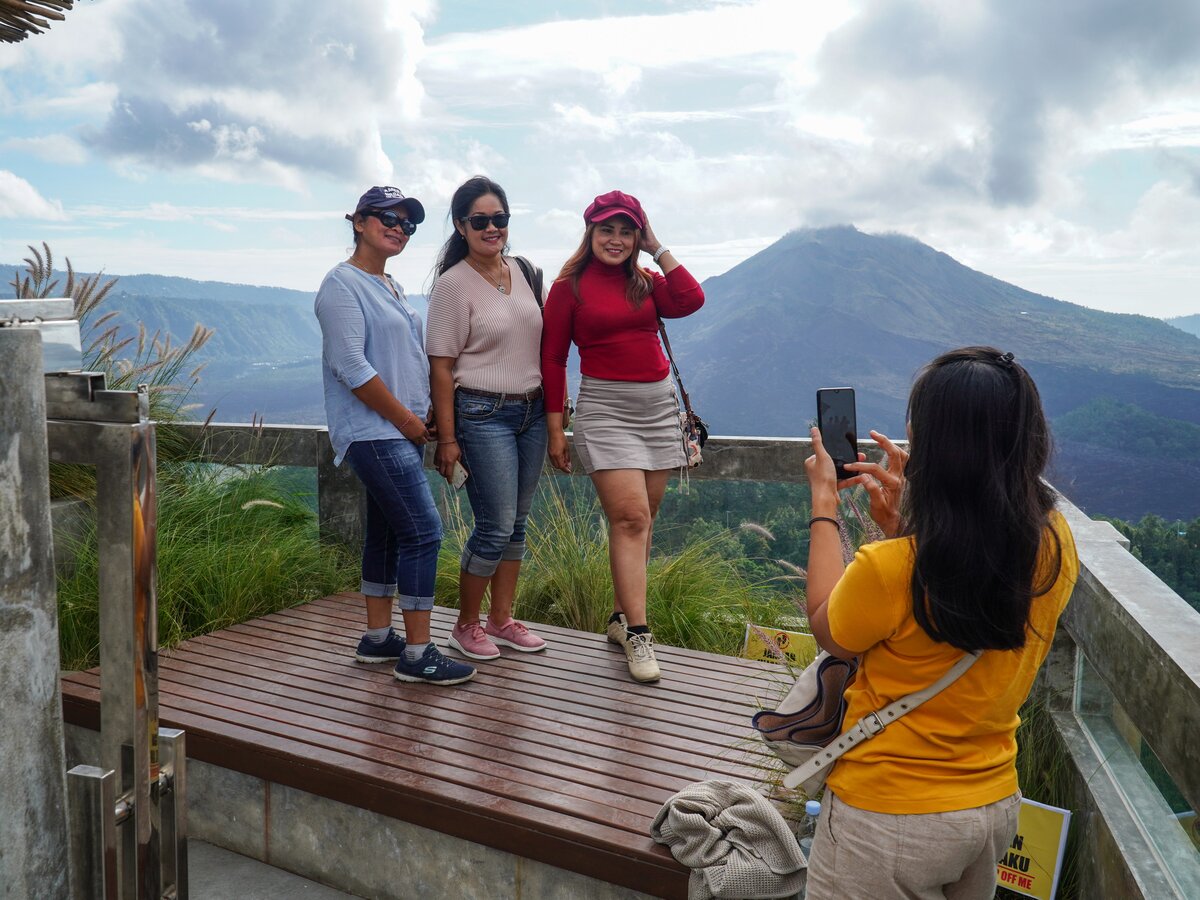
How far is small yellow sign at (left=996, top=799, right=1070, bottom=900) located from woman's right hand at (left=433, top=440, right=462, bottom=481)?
2243mm

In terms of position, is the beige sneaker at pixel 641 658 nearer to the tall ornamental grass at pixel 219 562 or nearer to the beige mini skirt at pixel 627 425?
the beige mini skirt at pixel 627 425

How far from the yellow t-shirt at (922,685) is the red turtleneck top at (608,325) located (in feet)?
7.63

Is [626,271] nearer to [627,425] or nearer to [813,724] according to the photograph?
[627,425]

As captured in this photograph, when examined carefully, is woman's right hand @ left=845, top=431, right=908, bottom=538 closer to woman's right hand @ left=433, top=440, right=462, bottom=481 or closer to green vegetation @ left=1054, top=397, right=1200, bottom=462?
woman's right hand @ left=433, top=440, right=462, bottom=481

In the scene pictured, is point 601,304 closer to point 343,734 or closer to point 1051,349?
point 343,734

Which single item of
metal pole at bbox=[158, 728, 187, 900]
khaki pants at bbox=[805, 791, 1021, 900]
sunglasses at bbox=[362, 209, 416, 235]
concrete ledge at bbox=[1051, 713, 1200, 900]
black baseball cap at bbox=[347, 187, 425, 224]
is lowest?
concrete ledge at bbox=[1051, 713, 1200, 900]

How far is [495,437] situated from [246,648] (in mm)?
→ 1509

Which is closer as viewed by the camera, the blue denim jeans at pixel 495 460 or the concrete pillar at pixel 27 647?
the concrete pillar at pixel 27 647

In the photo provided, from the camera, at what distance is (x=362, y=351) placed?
3.73 m

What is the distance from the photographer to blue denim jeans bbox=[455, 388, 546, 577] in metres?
3.96

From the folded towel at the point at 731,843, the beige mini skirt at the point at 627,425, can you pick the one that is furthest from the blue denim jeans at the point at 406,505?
the folded towel at the point at 731,843

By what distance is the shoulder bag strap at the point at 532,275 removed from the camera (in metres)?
4.15

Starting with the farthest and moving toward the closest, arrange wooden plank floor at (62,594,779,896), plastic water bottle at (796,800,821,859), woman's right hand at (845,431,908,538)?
wooden plank floor at (62,594,779,896), plastic water bottle at (796,800,821,859), woman's right hand at (845,431,908,538)

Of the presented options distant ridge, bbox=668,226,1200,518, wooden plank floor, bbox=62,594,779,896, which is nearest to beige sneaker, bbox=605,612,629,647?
wooden plank floor, bbox=62,594,779,896
